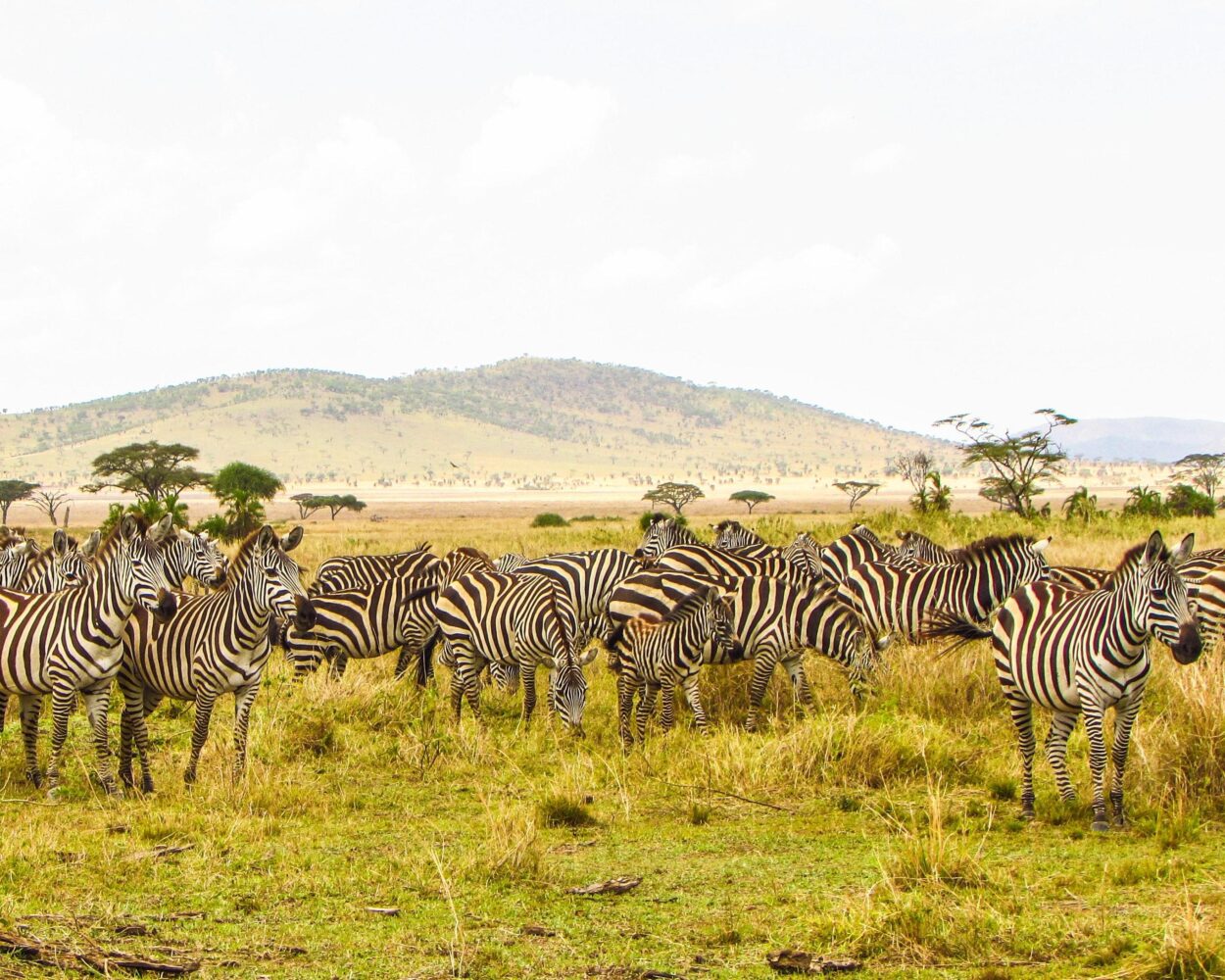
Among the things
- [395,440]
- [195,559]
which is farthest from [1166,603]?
[395,440]

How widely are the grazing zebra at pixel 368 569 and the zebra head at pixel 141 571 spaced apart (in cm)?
516

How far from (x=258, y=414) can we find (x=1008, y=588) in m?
161

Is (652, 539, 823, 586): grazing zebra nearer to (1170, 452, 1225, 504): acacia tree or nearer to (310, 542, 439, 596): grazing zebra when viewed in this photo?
(310, 542, 439, 596): grazing zebra

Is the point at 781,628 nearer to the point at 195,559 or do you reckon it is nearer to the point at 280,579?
the point at 280,579

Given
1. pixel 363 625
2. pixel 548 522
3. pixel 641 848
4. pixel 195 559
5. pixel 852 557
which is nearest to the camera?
pixel 641 848

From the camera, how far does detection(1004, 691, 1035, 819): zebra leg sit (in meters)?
8.07

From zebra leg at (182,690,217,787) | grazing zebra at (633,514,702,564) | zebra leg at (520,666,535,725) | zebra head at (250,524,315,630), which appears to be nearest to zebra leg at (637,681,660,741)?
zebra leg at (520,666,535,725)

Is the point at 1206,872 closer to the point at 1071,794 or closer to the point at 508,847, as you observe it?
the point at 1071,794

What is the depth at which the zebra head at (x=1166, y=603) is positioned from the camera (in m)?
7.02

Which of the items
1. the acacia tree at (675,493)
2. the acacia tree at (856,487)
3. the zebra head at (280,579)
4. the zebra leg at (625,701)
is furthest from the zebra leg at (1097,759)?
the acacia tree at (675,493)

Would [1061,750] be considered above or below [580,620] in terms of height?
below

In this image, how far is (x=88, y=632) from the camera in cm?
864

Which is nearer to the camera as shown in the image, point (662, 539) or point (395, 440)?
point (662, 539)

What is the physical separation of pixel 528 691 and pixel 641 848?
436 centimetres
